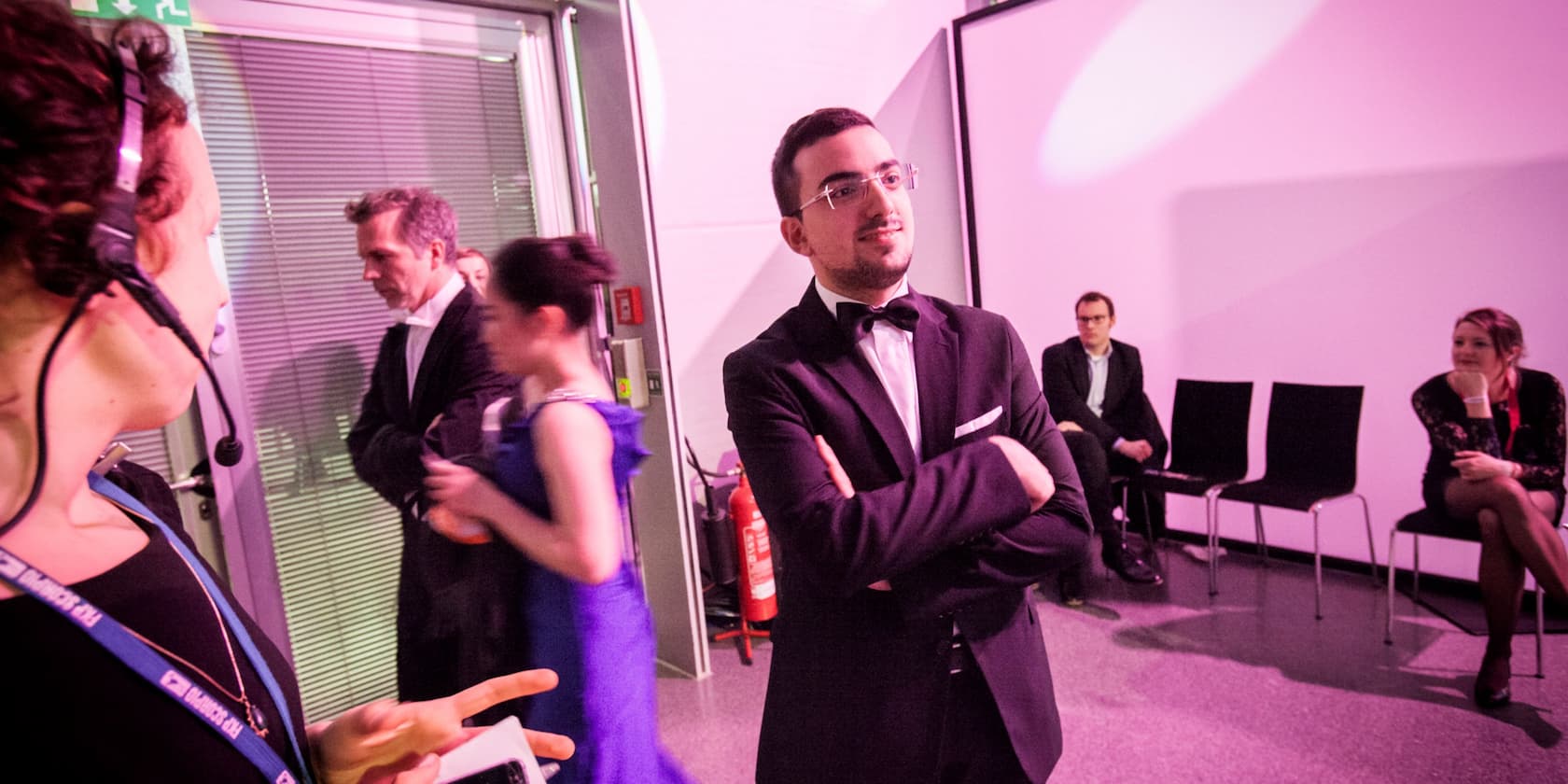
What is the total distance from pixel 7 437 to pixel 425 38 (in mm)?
3259

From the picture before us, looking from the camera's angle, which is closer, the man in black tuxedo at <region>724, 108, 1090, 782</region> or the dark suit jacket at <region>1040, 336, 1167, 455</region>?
the man in black tuxedo at <region>724, 108, 1090, 782</region>

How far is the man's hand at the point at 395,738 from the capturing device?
0.84 m

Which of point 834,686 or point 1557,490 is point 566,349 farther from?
point 1557,490

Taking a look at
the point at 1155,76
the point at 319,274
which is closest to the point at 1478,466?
the point at 1155,76

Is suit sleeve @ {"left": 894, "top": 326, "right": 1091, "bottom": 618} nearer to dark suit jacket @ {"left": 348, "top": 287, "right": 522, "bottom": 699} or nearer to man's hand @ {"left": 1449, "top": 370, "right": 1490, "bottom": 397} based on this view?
dark suit jacket @ {"left": 348, "top": 287, "right": 522, "bottom": 699}

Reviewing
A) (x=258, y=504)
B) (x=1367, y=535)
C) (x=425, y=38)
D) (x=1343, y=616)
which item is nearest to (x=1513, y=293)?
(x=1367, y=535)

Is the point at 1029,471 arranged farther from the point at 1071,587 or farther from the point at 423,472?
the point at 1071,587

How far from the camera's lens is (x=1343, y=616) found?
394 centimetres

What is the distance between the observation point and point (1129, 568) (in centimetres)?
455

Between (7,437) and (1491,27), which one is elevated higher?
(1491,27)

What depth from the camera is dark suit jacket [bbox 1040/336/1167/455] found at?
476 centimetres

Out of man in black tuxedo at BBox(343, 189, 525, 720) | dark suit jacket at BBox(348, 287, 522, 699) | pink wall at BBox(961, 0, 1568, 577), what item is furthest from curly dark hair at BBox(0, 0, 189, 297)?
pink wall at BBox(961, 0, 1568, 577)

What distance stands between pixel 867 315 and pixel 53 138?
3.34 ft

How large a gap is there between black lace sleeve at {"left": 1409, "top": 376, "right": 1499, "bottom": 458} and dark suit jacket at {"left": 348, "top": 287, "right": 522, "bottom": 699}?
3638 millimetres
